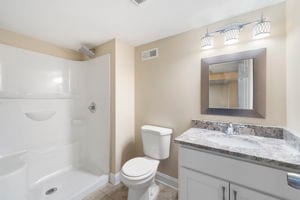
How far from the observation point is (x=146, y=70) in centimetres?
217

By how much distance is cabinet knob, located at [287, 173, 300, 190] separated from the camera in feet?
2.43

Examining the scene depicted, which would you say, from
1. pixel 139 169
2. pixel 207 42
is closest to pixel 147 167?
→ pixel 139 169

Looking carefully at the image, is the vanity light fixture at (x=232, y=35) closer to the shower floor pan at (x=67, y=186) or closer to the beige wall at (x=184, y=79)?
the beige wall at (x=184, y=79)

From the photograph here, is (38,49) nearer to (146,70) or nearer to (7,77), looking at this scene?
(7,77)

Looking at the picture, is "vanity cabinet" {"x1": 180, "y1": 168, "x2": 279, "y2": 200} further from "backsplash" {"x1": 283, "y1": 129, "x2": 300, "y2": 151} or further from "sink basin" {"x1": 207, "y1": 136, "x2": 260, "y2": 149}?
"backsplash" {"x1": 283, "y1": 129, "x2": 300, "y2": 151}

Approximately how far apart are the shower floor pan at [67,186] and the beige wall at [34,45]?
1.85 m

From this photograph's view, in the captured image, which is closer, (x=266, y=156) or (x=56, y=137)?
(x=266, y=156)

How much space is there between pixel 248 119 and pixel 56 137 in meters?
2.57

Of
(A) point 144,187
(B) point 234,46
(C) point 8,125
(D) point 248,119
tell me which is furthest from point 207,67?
(C) point 8,125

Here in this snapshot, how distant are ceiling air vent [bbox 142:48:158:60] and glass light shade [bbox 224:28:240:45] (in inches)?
36.2

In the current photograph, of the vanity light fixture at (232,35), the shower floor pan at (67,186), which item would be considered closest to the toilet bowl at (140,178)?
the shower floor pan at (67,186)

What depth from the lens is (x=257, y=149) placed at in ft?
3.34

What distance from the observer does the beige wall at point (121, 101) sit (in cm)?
202

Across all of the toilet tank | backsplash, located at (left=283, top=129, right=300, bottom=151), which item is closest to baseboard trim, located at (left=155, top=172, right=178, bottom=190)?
the toilet tank
